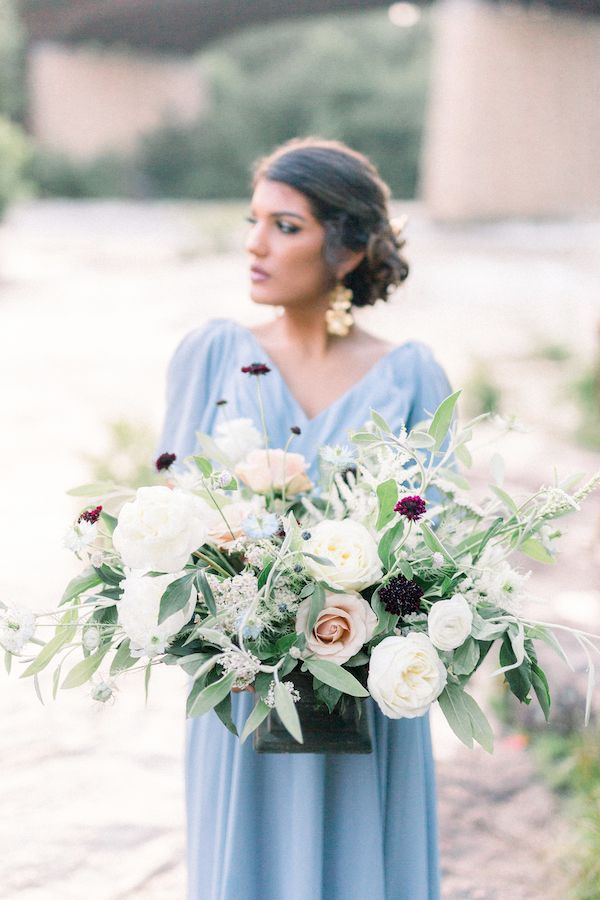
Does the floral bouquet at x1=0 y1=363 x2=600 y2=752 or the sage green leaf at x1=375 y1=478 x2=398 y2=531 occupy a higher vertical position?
the sage green leaf at x1=375 y1=478 x2=398 y2=531

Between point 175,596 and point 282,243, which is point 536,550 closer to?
point 175,596

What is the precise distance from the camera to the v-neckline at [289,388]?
6.81ft

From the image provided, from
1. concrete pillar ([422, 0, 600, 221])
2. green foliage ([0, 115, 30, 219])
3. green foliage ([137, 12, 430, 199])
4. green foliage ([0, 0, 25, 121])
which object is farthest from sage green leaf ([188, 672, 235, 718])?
green foliage ([137, 12, 430, 199])

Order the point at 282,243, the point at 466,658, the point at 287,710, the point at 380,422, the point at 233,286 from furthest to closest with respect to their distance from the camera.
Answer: the point at 233,286, the point at 282,243, the point at 380,422, the point at 466,658, the point at 287,710

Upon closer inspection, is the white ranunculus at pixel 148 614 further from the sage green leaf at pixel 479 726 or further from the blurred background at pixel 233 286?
the blurred background at pixel 233 286

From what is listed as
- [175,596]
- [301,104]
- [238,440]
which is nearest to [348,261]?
[238,440]

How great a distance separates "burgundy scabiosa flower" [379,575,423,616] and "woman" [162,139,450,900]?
18.2 inches

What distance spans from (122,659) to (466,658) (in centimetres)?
50

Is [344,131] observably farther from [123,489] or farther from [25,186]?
[123,489]

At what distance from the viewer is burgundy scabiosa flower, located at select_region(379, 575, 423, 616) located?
4.53 feet

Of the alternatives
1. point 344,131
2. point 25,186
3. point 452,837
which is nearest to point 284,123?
point 344,131

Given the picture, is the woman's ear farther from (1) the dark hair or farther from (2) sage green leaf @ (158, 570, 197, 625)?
(2) sage green leaf @ (158, 570, 197, 625)

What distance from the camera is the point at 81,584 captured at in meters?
1.47

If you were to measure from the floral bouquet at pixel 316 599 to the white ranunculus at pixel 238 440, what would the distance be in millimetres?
156
